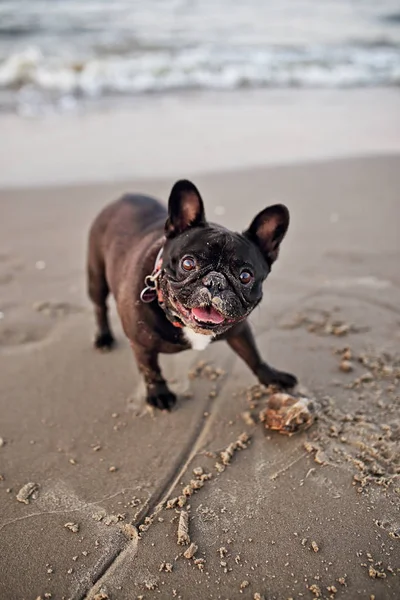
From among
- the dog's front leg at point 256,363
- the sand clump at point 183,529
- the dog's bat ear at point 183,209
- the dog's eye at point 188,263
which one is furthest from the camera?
the dog's front leg at point 256,363

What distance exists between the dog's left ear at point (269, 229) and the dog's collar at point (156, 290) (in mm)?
458

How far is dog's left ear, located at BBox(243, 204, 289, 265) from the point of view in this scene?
2.99 meters

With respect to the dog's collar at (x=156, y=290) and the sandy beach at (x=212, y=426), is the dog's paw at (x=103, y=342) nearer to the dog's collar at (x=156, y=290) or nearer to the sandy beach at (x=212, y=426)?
the sandy beach at (x=212, y=426)

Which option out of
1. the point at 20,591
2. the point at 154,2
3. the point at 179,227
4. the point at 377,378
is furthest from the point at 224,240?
the point at 154,2

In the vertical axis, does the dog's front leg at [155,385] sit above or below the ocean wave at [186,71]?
below

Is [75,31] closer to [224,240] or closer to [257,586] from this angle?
[224,240]

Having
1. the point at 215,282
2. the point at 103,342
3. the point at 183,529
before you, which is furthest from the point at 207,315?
the point at 103,342

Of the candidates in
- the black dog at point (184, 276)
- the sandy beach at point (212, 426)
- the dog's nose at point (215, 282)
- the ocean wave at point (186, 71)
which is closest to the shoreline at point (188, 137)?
the sandy beach at point (212, 426)

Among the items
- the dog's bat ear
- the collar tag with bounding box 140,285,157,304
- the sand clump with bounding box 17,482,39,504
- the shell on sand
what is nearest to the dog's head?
the dog's bat ear

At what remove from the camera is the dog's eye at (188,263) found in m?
2.81

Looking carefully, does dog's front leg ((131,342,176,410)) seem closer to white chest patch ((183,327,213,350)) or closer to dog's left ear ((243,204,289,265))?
white chest patch ((183,327,213,350))

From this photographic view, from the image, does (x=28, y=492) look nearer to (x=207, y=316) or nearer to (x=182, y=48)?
(x=207, y=316)

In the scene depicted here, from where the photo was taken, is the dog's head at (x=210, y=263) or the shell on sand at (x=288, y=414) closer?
the dog's head at (x=210, y=263)

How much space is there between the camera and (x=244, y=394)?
3.60 m
